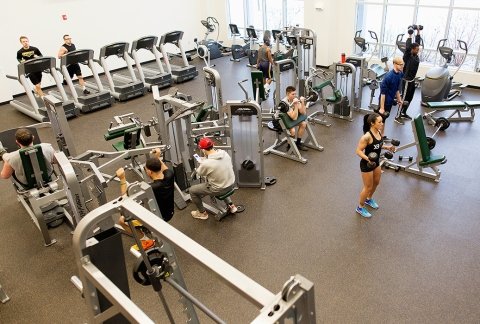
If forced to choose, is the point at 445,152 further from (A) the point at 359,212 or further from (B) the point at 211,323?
(B) the point at 211,323

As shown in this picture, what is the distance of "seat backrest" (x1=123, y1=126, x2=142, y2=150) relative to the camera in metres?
5.27

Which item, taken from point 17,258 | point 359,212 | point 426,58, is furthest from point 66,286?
A: point 426,58

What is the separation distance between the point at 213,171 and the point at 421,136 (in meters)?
2.89

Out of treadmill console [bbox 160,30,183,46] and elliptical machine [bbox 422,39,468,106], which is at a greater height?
treadmill console [bbox 160,30,183,46]

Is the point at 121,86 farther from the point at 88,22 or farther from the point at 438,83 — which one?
the point at 438,83

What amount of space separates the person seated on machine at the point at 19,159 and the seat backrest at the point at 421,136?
4586mm

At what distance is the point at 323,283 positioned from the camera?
3.97 m

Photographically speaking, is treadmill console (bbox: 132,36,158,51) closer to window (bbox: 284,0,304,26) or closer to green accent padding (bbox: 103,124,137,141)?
window (bbox: 284,0,304,26)

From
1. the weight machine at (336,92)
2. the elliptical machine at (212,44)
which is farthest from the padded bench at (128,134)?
the elliptical machine at (212,44)

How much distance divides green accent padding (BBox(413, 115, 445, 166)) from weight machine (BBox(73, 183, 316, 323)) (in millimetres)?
4212

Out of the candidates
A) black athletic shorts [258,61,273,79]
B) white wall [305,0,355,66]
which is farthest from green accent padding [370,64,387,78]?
black athletic shorts [258,61,273,79]

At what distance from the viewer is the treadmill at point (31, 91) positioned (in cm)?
789

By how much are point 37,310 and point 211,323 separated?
1743 mm

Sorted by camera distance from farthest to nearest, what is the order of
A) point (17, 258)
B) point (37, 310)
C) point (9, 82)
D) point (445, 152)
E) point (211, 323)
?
point (9, 82) < point (445, 152) < point (17, 258) < point (37, 310) < point (211, 323)
